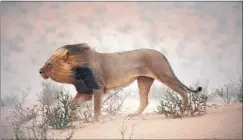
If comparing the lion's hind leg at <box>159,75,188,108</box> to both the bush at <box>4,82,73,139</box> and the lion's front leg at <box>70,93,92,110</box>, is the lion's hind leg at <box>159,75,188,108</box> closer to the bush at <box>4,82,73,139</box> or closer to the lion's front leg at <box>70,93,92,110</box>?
the lion's front leg at <box>70,93,92,110</box>

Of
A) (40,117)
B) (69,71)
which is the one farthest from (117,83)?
(40,117)

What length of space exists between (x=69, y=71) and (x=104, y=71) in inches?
11.9

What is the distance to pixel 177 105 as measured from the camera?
346 cm

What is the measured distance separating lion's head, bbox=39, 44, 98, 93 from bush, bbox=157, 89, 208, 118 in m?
0.64

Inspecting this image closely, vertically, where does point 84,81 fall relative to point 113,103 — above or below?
above

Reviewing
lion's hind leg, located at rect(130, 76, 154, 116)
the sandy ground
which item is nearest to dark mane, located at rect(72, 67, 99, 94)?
the sandy ground

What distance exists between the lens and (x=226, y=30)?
3.67 meters

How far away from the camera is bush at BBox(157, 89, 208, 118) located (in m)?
3.44

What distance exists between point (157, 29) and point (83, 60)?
29.3 inches

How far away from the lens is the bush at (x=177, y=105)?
11.3 ft

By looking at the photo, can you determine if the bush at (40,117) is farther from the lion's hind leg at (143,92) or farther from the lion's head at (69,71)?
the lion's hind leg at (143,92)

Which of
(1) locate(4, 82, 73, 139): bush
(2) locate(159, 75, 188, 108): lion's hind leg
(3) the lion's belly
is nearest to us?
(1) locate(4, 82, 73, 139): bush

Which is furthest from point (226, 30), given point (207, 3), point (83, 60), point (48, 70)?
point (48, 70)

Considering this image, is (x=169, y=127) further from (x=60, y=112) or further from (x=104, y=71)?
(x=60, y=112)
